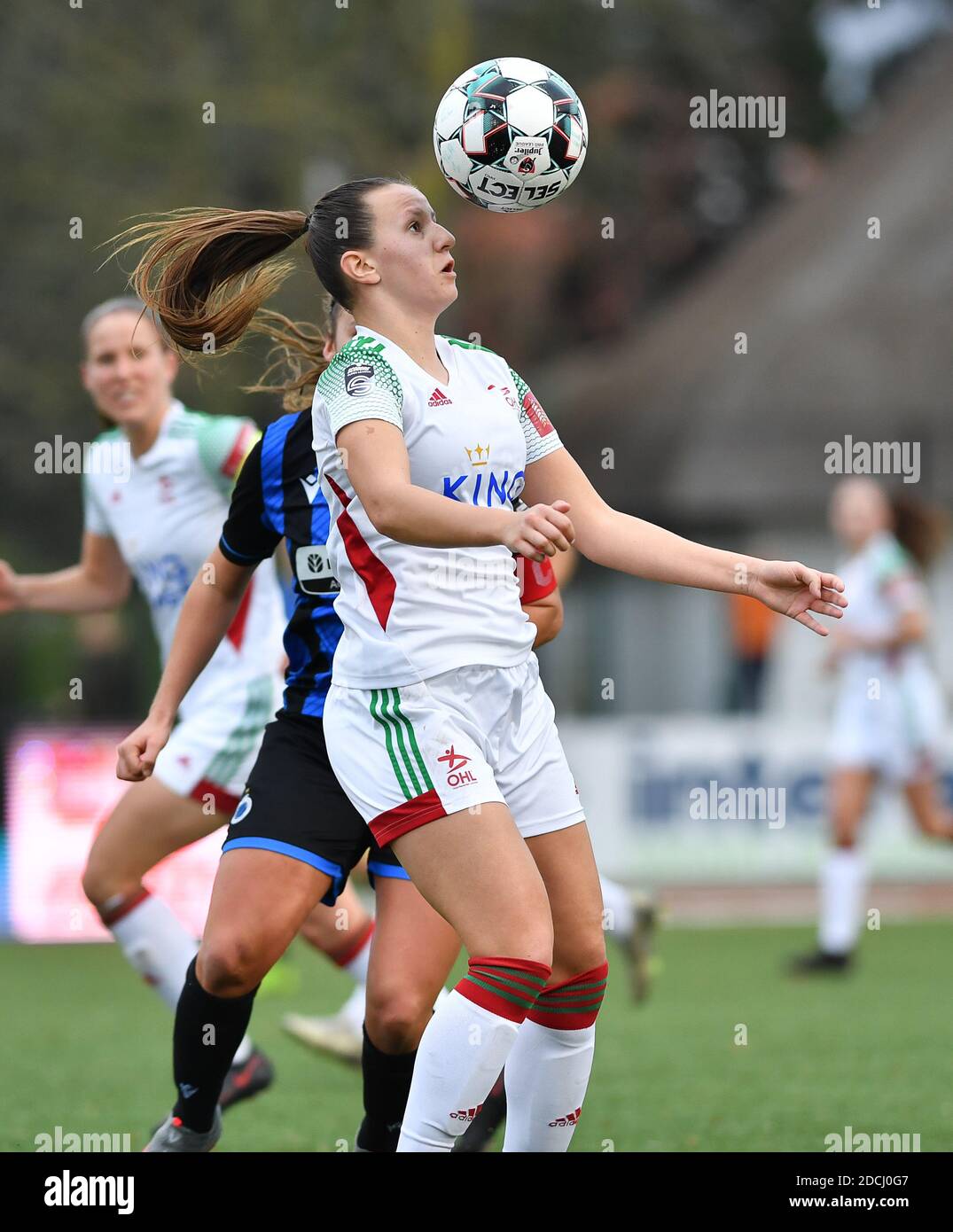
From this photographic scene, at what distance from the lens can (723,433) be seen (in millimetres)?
19203

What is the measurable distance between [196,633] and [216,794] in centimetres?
106

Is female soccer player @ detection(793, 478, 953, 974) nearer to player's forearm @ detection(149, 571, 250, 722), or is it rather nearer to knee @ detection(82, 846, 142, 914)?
knee @ detection(82, 846, 142, 914)

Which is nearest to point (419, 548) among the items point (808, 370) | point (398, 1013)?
point (398, 1013)

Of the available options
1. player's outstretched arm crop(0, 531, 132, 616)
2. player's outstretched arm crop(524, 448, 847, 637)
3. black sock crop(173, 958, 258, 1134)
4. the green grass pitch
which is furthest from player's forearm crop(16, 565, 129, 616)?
player's outstretched arm crop(524, 448, 847, 637)

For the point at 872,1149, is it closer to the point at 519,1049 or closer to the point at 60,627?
the point at 519,1049

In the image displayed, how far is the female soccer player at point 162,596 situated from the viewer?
5.66 m

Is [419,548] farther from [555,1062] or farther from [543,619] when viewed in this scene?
[555,1062]

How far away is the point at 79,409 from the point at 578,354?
34.0 ft

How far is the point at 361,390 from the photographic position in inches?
152

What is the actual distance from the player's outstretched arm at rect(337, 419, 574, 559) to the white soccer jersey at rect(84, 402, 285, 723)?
6.70 ft

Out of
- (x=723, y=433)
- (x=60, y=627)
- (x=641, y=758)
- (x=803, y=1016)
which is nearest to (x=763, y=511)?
(x=723, y=433)

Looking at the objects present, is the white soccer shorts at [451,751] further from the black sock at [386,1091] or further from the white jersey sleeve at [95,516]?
the white jersey sleeve at [95,516]

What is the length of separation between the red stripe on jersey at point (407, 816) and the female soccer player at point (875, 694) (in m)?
6.22

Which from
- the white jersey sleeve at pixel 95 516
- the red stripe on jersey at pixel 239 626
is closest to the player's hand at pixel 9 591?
the white jersey sleeve at pixel 95 516
